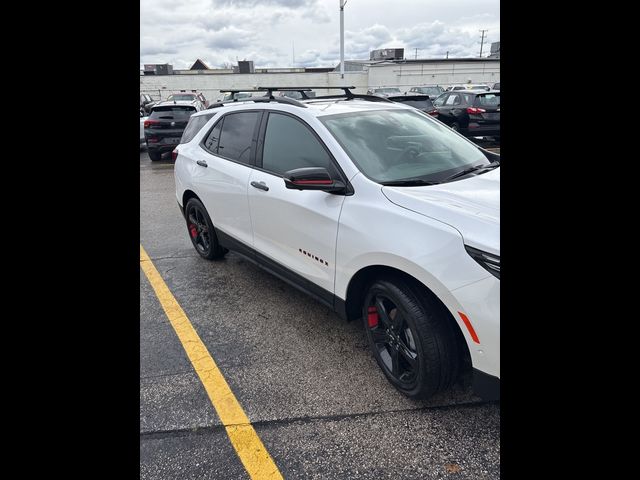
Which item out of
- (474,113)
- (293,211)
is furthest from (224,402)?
(474,113)

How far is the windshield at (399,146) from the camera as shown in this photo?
2.68 m

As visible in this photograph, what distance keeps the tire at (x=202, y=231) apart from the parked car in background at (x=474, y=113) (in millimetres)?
9204

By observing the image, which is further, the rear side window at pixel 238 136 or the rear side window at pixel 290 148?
the rear side window at pixel 238 136

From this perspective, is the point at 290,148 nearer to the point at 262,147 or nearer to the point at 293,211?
the point at 262,147

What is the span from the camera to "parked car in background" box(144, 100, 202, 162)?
11.6m

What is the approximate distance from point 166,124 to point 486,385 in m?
11.7

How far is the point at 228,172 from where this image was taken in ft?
12.1

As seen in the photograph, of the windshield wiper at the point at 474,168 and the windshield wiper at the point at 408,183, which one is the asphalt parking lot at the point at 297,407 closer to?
the windshield wiper at the point at 408,183

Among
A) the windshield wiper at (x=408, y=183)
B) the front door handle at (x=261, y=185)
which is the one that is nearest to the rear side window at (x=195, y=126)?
the front door handle at (x=261, y=185)

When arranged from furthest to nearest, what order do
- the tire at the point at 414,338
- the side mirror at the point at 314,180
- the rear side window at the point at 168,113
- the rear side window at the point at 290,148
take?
the rear side window at the point at 168,113, the rear side window at the point at 290,148, the side mirror at the point at 314,180, the tire at the point at 414,338
